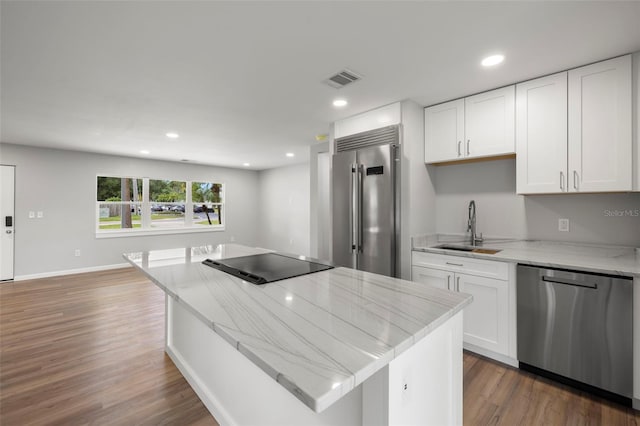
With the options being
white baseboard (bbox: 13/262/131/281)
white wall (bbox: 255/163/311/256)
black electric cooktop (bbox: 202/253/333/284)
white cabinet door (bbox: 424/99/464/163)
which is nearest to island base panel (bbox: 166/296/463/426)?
black electric cooktop (bbox: 202/253/333/284)

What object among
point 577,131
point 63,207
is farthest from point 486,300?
point 63,207

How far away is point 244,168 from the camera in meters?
7.87

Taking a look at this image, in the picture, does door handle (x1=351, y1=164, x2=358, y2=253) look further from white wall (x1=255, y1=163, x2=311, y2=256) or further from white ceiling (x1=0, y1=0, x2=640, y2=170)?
white wall (x1=255, y1=163, x2=311, y2=256)

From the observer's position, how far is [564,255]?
223 centimetres

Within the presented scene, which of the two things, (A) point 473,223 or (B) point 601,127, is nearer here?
(B) point 601,127

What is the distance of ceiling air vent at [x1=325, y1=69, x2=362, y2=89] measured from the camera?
2.30 metres

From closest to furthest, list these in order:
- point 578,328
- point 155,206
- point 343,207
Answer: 1. point 578,328
2. point 343,207
3. point 155,206

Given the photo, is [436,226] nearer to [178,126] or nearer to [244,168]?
[178,126]

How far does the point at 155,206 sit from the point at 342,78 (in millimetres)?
5849

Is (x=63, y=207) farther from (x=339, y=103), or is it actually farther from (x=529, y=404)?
(x=529, y=404)

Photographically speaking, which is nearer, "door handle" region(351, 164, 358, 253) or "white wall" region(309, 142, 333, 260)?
"door handle" region(351, 164, 358, 253)

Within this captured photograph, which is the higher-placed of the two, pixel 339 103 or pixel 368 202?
pixel 339 103

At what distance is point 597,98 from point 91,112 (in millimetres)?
4765

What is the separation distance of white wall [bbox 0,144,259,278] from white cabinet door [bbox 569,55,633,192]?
23.0ft
